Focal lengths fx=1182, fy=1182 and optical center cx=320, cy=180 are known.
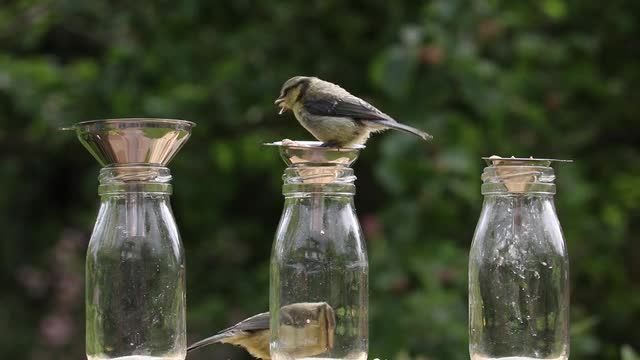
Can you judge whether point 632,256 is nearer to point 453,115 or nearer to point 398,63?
point 453,115

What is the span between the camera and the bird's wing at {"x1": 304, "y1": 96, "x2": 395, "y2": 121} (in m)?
3.65

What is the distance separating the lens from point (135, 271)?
8.65 feet

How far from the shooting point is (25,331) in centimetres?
906

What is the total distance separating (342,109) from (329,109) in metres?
0.05

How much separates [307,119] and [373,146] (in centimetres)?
372

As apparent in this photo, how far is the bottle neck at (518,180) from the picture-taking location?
2684 millimetres

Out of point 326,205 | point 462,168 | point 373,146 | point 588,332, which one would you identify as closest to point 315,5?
point 373,146

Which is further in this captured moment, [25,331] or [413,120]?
[25,331]

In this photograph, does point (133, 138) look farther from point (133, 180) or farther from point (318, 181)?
point (318, 181)

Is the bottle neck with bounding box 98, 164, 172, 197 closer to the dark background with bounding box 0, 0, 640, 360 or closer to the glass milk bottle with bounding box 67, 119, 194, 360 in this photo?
the glass milk bottle with bounding box 67, 119, 194, 360

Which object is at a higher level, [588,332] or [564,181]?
[564,181]

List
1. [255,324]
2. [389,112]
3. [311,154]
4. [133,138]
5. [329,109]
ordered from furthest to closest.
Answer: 1. [389,112]
2. [329,109]
3. [255,324]
4. [311,154]
5. [133,138]

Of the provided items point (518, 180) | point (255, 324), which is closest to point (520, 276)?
point (518, 180)

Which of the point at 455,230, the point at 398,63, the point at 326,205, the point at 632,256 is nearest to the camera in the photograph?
the point at 326,205
